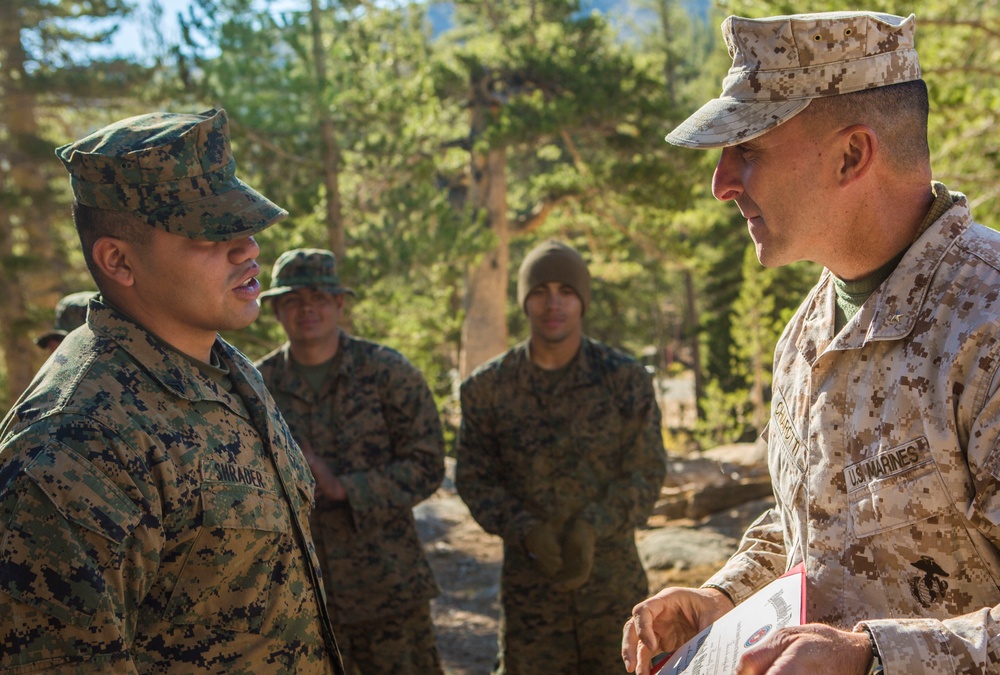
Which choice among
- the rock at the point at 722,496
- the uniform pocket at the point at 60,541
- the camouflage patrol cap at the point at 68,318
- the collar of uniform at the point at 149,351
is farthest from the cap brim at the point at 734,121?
the rock at the point at 722,496

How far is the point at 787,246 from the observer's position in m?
1.90

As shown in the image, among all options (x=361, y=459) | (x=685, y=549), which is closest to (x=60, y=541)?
(x=361, y=459)

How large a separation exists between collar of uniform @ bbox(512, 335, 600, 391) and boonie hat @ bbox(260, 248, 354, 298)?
1009 millimetres

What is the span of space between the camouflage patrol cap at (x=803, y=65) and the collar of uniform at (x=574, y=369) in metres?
2.51

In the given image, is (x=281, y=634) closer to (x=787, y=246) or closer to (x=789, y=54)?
(x=787, y=246)

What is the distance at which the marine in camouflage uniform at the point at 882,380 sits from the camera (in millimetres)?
1511

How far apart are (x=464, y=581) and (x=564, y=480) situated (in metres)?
4.12

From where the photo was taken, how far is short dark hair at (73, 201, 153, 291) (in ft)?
7.05

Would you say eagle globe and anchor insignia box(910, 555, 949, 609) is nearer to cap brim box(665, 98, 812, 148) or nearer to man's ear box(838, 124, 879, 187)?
man's ear box(838, 124, 879, 187)

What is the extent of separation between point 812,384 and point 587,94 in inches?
465

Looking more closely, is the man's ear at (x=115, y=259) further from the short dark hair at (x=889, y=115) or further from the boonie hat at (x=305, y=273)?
the boonie hat at (x=305, y=273)

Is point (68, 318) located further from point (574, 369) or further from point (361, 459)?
point (574, 369)

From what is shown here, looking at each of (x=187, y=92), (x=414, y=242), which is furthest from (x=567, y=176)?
(x=187, y=92)

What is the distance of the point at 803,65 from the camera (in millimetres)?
1794
